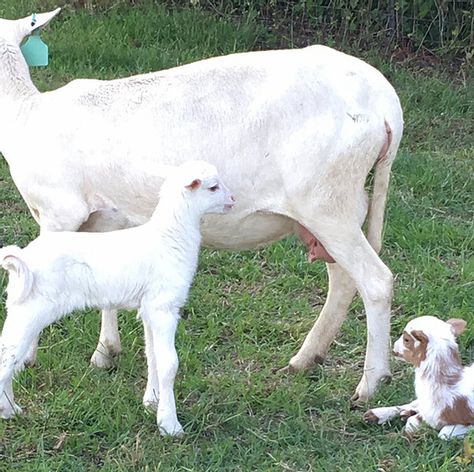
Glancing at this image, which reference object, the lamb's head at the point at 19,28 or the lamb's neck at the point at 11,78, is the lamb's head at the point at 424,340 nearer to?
the lamb's neck at the point at 11,78

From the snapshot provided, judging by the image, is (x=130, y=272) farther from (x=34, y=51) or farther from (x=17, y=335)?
(x=34, y=51)

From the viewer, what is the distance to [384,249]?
6.14m

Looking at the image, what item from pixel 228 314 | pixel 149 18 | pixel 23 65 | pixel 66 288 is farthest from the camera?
pixel 149 18

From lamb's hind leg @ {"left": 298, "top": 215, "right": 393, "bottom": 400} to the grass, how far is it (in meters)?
0.10

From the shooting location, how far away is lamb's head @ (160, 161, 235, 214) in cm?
414

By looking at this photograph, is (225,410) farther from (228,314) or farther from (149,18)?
(149,18)

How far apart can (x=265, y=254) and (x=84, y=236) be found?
212cm

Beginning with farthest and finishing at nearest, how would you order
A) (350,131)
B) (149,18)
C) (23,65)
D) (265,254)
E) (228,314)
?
1. (149,18)
2. (265,254)
3. (228,314)
4. (23,65)
5. (350,131)

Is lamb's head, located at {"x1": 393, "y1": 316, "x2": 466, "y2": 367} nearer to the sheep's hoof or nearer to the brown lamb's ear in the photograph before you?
the brown lamb's ear

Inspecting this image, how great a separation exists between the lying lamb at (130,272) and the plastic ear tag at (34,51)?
1.10 metres

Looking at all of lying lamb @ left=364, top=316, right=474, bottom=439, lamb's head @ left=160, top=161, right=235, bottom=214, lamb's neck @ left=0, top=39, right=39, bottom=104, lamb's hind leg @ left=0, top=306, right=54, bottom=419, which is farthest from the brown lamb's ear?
lamb's neck @ left=0, top=39, right=39, bottom=104

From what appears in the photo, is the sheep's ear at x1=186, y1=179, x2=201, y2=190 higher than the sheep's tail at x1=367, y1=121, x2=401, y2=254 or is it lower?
higher

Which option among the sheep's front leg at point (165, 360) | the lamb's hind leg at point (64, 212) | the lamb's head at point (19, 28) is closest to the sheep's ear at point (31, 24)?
the lamb's head at point (19, 28)

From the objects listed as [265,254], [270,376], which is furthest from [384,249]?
[270,376]
